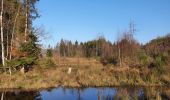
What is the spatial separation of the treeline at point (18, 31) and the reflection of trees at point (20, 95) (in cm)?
918

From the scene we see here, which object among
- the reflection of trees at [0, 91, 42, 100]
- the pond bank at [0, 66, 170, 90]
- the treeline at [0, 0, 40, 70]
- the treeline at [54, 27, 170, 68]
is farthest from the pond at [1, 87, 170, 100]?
the treeline at [0, 0, 40, 70]

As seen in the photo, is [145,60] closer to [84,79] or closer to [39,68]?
[84,79]

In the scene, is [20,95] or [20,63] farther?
[20,63]

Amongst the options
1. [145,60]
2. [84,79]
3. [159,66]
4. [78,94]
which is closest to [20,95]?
[78,94]

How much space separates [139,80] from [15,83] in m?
9.92

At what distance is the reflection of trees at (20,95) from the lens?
2064cm

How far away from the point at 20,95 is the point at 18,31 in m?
15.4

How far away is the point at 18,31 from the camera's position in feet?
118

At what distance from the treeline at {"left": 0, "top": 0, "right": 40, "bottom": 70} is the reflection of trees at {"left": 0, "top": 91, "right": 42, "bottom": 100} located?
9179mm

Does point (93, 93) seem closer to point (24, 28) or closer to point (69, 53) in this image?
point (24, 28)

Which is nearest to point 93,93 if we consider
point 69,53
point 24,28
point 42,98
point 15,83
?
point 42,98

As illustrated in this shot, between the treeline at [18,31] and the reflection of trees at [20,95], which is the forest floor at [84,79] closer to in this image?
the reflection of trees at [20,95]

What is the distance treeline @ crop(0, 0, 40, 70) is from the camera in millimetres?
33562

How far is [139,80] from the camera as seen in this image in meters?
26.1
